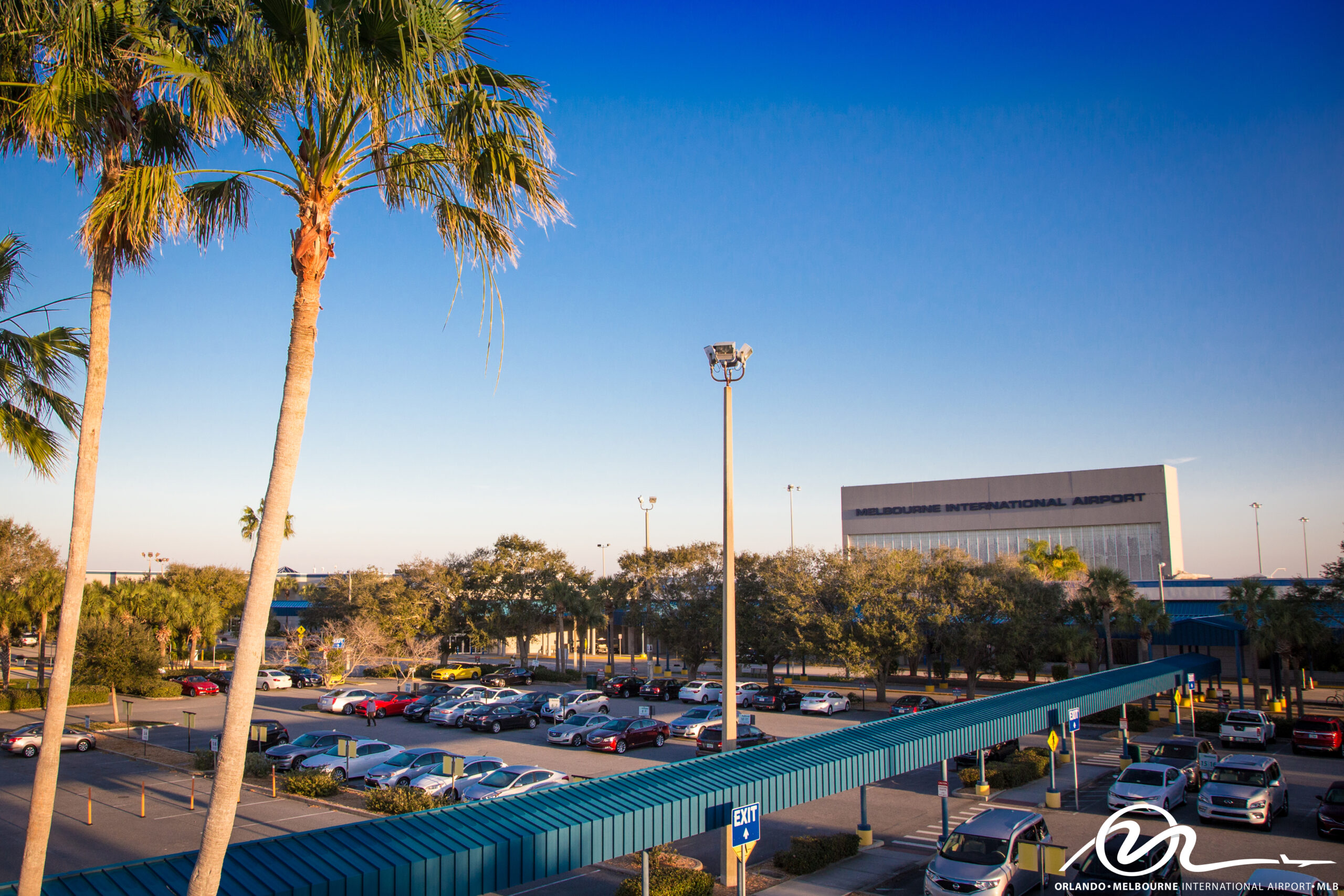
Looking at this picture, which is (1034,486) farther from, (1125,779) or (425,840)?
(425,840)

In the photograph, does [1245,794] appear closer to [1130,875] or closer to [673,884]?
[1130,875]

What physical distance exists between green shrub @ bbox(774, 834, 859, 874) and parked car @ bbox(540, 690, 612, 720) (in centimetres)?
2368

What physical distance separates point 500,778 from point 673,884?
8450 mm

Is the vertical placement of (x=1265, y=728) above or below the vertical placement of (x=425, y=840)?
below

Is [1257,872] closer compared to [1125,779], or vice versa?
[1257,872]

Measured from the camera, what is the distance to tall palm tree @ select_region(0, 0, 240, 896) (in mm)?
7523

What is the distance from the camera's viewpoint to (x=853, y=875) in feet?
55.7

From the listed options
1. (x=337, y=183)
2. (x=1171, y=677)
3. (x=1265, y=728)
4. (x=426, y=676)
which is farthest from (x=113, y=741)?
(x=1265, y=728)

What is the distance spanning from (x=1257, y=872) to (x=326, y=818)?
19.4 meters

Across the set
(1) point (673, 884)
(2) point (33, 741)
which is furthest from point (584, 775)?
(2) point (33, 741)

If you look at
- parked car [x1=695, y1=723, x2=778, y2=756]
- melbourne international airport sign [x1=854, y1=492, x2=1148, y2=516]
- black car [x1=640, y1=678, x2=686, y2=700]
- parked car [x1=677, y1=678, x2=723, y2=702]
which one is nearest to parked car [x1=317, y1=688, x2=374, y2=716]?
black car [x1=640, y1=678, x2=686, y2=700]

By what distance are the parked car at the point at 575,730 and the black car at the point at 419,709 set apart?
8598 mm

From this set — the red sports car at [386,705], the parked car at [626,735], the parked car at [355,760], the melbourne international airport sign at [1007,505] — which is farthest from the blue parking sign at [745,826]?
the melbourne international airport sign at [1007,505]

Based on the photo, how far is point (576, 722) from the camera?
113 feet
